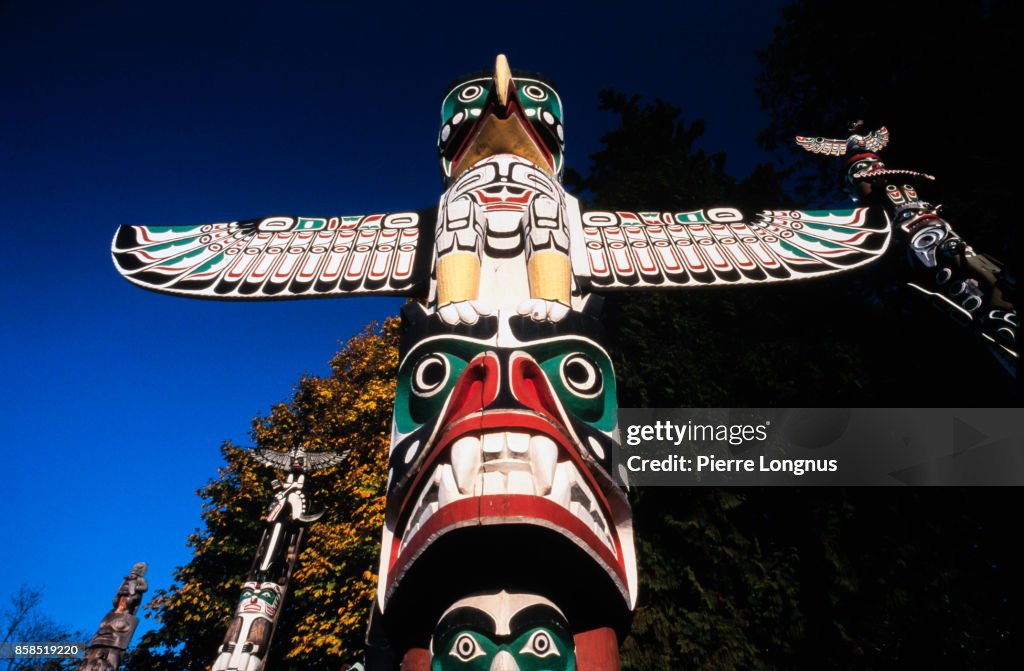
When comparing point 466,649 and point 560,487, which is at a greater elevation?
point 560,487

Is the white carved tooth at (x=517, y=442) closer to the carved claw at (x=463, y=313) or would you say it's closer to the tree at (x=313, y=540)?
the carved claw at (x=463, y=313)

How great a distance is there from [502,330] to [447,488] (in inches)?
34.4

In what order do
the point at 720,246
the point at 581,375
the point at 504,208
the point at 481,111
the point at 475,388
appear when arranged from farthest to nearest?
the point at 481,111
the point at 720,246
the point at 504,208
the point at 581,375
the point at 475,388

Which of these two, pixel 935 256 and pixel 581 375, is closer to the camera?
pixel 581 375

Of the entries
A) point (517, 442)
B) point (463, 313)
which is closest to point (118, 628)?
point (463, 313)

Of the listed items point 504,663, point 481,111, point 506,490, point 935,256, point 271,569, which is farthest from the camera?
point 271,569

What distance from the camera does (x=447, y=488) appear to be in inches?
92.7

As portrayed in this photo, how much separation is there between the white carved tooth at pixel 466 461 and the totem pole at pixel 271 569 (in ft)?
12.9

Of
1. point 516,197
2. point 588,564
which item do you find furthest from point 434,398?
→ point 516,197

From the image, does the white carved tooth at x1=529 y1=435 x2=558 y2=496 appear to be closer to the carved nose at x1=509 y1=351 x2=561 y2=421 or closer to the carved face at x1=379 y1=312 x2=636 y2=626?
the carved face at x1=379 y1=312 x2=636 y2=626

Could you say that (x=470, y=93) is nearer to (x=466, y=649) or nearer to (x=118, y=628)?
(x=466, y=649)

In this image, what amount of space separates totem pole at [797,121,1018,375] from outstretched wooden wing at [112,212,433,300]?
3428 millimetres

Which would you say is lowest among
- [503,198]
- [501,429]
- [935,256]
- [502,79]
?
A: [501,429]

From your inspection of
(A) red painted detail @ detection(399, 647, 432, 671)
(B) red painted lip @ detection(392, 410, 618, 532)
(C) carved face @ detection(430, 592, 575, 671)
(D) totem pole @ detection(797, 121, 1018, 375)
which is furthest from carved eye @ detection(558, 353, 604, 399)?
(D) totem pole @ detection(797, 121, 1018, 375)
